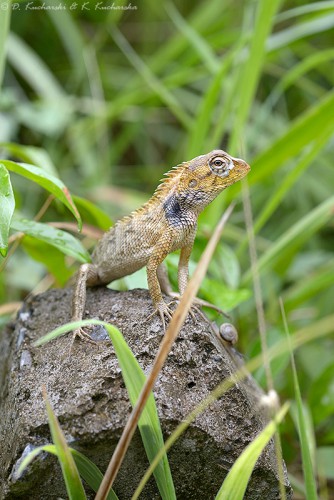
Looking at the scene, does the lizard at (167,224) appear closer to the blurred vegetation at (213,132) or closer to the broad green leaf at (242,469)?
the blurred vegetation at (213,132)

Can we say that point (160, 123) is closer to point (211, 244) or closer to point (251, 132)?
point (251, 132)

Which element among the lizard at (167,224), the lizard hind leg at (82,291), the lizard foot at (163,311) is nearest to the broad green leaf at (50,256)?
the lizard hind leg at (82,291)

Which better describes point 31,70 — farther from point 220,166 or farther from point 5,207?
point 5,207

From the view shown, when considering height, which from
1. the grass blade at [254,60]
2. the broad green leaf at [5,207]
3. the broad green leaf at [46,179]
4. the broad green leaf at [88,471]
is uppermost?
the grass blade at [254,60]

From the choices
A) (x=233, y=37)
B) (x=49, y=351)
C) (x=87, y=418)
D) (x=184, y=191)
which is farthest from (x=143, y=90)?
(x=87, y=418)

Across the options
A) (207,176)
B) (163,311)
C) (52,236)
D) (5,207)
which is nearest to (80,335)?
(163,311)
